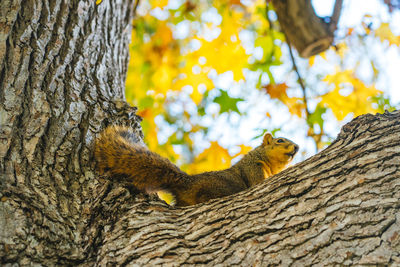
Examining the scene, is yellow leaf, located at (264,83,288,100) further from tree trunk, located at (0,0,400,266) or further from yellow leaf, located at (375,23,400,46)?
tree trunk, located at (0,0,400,266)

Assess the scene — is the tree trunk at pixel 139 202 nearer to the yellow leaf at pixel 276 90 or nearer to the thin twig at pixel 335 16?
the thin twig at pixel 335 16

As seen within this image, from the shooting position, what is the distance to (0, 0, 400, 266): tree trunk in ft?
6.23

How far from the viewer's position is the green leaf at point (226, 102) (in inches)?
178

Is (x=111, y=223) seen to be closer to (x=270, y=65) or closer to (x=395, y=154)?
(x=395, y=154)

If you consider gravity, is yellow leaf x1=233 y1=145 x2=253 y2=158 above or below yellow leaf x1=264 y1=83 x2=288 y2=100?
below

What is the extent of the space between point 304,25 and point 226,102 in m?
1.19

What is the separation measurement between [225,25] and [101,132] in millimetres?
3426

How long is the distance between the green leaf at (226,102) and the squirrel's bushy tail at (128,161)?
1.71 m

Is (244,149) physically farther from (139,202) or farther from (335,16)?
(139,202)

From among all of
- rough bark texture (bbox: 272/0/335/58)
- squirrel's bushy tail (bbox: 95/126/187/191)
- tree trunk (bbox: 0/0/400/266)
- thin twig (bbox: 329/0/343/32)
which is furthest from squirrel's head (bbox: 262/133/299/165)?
tree trunk (bbox: 0/0/400/266)

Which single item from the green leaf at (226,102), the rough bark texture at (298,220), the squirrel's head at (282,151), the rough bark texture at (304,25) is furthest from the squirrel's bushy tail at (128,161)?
the rough bark texture at (304,25)

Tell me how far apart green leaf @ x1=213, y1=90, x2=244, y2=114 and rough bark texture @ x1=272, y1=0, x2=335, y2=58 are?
3.15 feet

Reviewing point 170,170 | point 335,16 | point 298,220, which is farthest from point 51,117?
point 335,16

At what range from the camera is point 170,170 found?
3.03 meters
